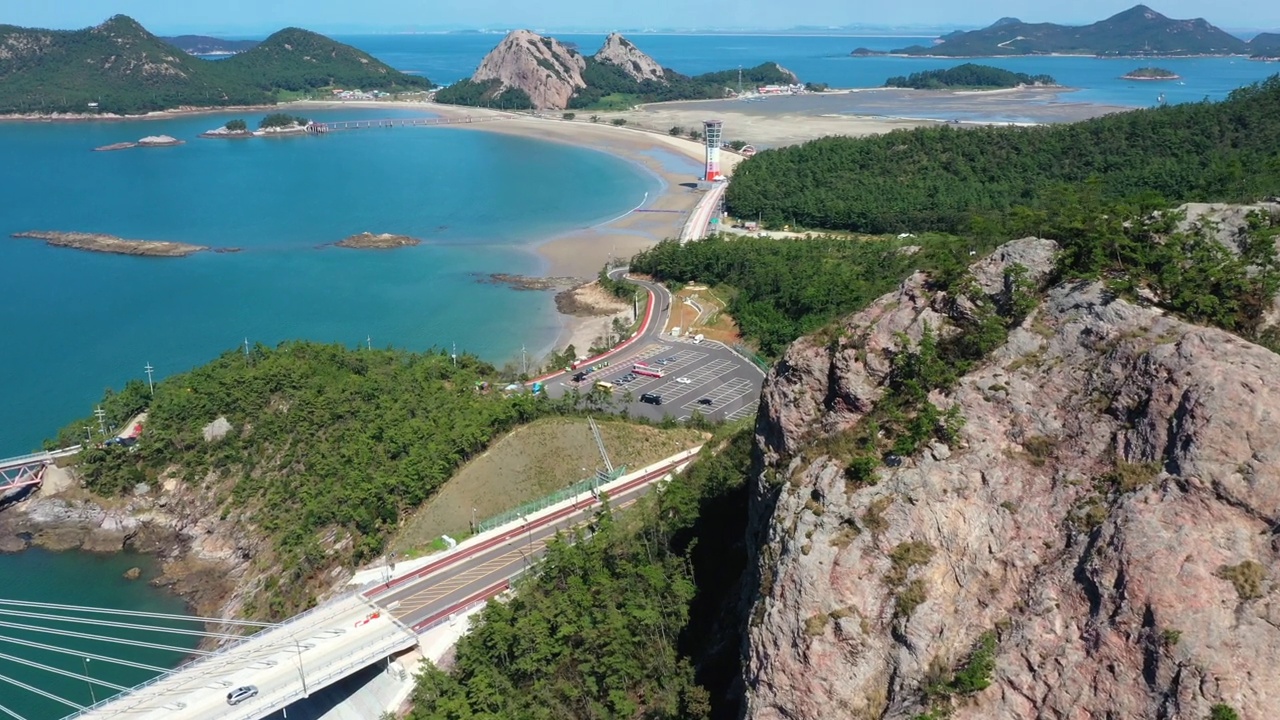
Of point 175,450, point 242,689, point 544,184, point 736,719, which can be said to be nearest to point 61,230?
point 544,184

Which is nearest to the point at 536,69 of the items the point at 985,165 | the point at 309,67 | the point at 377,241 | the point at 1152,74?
the point at 309,67

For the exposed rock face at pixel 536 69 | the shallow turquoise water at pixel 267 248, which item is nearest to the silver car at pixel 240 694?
the shallow turquoise water at pixel 267 248

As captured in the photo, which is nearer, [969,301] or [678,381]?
[969,301]

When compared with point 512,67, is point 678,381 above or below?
below

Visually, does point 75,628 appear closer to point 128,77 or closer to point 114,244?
point 114,244

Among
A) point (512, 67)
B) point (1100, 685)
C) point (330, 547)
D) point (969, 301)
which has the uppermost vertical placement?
point (512, 67)

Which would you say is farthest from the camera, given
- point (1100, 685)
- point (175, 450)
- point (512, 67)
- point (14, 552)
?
point (512, 67)

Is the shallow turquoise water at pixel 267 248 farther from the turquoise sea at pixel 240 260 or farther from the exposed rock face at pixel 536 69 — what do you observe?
the exposed rock face at pixel 536 69

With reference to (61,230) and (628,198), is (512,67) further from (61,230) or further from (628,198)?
(61,230)

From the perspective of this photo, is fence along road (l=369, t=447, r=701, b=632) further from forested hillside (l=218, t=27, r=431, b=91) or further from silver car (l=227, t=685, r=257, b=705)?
→ forested hillside (l=218, t=27, r=431, b=91)
